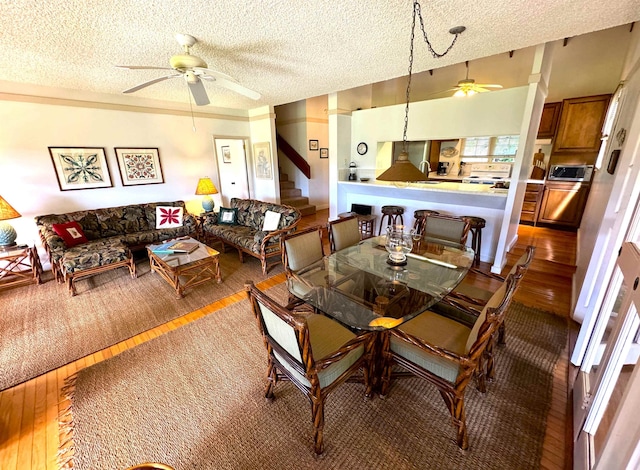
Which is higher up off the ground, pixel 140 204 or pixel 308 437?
pixel 140 204

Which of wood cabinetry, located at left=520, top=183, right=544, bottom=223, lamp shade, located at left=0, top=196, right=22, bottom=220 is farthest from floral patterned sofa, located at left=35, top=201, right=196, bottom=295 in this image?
wood cabinetry, located at left=520, top=183, right=544, bottom=223

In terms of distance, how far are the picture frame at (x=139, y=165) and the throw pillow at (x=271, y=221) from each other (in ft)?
7.33

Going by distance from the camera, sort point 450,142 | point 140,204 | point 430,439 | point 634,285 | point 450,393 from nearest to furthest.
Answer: point 634,285, point 450,393, point 430,439, point 140,204, point 450,142

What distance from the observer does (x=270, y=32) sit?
2.14 m

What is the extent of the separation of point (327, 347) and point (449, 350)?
69 centimetres

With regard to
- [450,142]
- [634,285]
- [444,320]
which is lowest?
[444,320]

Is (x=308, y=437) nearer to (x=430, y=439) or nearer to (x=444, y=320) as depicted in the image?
(x=430, y=439)

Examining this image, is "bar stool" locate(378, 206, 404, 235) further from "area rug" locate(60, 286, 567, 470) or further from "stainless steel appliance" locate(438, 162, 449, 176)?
"stainless steel appliance" locate(438, 162, 449, 176)

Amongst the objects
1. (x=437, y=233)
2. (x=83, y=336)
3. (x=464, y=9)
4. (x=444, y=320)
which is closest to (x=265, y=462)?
(x=444, y=320)

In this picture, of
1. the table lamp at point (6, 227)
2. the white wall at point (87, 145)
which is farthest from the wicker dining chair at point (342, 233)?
the table lamp at point (6, 227)

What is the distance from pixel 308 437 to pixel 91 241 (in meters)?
3.96

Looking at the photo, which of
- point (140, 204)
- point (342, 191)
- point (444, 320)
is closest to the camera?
point (444, 320)

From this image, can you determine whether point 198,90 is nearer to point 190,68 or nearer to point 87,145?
point 190,68

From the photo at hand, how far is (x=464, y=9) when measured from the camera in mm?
1853
